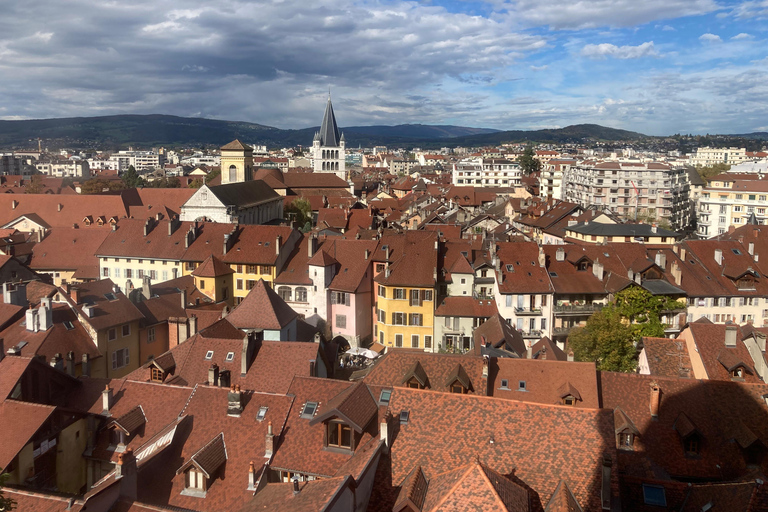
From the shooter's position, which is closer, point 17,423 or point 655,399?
point 17,423

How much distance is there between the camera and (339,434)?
2477cm

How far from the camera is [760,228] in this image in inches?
A: 2790

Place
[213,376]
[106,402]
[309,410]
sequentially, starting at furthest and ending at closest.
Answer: [213,376], [106,402], [309,410]

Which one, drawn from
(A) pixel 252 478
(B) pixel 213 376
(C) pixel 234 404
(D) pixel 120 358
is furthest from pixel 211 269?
(A) pixel 252 478

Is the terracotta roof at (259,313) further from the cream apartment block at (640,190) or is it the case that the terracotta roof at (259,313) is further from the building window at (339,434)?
the cream apartment block at (640,190)

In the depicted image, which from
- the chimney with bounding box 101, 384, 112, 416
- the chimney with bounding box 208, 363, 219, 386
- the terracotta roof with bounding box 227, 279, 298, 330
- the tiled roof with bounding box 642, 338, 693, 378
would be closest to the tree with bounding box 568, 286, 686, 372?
the tiled roof with bounding box 642, 338, 693, 378

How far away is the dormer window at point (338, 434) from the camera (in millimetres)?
24719

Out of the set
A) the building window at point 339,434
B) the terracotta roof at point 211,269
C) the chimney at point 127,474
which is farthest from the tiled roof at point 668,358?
the terracotta roof at point 211,269

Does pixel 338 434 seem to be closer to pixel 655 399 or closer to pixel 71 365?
pixel 655 399

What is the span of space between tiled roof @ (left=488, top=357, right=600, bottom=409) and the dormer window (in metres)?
10.3

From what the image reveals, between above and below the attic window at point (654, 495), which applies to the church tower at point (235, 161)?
above

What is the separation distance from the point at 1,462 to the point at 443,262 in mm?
41574

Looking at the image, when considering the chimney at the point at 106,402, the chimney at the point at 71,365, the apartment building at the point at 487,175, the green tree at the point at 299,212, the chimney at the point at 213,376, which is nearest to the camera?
the chimney at the point at 106,402

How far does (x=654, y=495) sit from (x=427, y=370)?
13044mm
